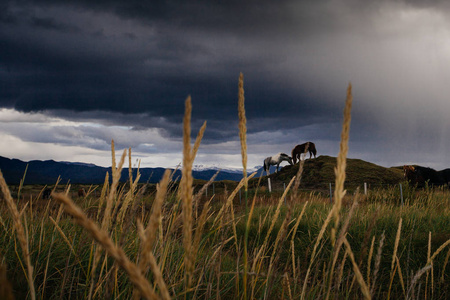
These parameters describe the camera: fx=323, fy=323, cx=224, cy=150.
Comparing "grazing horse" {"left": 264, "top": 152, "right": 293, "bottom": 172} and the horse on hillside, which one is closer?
the horse on hillside

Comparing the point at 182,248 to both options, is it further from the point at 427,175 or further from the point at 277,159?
the point at 277,159

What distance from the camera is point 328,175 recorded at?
1314 inches

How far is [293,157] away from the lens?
42.5 meters

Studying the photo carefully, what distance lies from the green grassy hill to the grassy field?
24.8 metres

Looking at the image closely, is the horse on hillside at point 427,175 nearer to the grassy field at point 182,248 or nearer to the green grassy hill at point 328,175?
the green grassy hill at point 328,175

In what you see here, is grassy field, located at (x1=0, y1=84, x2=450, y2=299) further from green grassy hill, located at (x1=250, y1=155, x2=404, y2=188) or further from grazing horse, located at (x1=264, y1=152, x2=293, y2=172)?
grazing horse, located at (x1=264, y1=152, x2=293, y2=172)

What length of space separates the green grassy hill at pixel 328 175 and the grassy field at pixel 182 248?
2477cm

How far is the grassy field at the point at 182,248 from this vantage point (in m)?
0.79

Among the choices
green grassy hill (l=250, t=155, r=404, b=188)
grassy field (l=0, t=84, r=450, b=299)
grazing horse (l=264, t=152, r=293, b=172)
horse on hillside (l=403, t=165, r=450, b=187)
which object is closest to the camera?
grassy field (l=0, t=84, r=450, b=299)

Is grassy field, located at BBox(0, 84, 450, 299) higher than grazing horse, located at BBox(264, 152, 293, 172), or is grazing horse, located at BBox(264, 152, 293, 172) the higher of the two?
grazing horse, located at BBox(264, 152, 293, 172)

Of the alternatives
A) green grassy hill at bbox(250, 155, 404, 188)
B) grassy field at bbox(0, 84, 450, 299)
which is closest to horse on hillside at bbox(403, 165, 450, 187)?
green grassy hill at bbox(250, 155, 404, 188)

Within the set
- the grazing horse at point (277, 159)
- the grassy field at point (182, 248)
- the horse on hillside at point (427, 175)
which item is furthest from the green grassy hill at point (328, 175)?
the grassy field at point (182, 248)

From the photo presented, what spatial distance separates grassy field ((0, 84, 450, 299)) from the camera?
79 cm

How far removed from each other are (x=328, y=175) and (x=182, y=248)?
3168 centimetres
